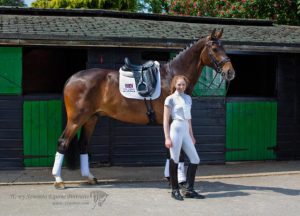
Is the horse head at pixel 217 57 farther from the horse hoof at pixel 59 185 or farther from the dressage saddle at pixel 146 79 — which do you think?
the horse hoof at pixel 59 185

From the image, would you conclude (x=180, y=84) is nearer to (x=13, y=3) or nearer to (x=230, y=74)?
(x=230, y=74)

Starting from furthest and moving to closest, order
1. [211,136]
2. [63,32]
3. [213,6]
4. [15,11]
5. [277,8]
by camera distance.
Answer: [213,6] → [277,8] → [15,11] → [211,136] → [63,32]

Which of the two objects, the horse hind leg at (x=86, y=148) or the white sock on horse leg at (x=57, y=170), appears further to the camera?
the horse hind leg at (x=86, y=148)

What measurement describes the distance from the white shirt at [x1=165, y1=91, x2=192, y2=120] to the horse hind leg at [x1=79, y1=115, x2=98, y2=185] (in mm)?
1695

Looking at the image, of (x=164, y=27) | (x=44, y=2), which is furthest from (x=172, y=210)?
(x=44, y=2)

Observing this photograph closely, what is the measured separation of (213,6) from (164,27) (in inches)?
446

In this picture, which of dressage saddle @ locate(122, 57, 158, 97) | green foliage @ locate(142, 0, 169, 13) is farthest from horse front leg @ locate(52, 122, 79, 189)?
green foliage @ locate(142, 0, 169, 13)

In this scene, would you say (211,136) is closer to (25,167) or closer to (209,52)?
(209,52)

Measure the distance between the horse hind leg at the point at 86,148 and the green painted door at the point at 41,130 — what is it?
1.23 meters

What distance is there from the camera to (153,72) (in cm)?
697

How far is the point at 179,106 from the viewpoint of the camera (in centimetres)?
613

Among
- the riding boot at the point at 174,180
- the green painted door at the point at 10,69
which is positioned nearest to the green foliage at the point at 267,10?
the green painted door at the point at 10,69

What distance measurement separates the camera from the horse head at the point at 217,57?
6.71m

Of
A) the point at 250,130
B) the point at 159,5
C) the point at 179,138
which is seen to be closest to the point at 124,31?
the point at 179,138
